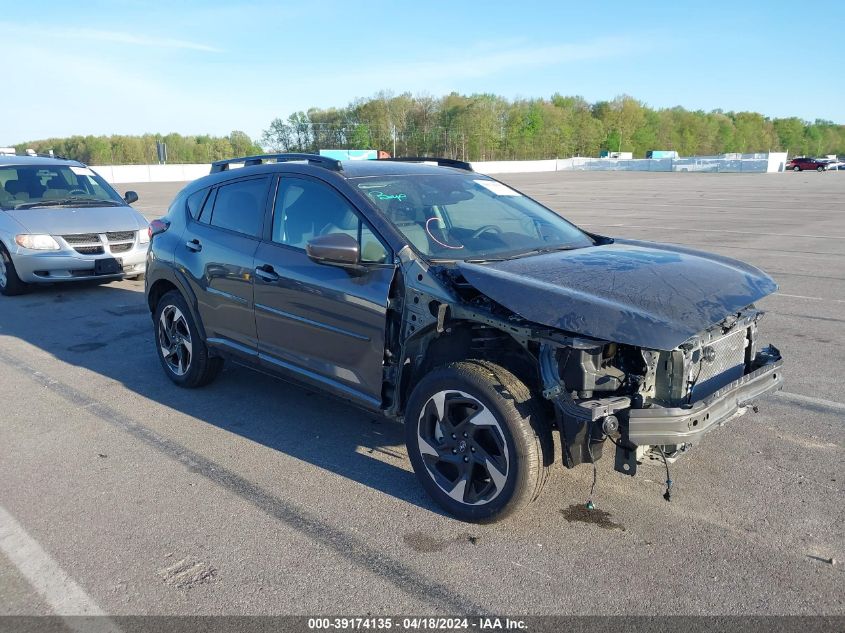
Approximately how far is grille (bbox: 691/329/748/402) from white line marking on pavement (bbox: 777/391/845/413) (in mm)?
1592

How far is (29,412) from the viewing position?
5242mm

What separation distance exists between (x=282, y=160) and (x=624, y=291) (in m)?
2.84

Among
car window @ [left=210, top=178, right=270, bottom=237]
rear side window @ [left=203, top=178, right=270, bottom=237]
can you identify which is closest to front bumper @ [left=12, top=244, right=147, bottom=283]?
rear side window @ [left=203, top=178, right=270, bottom=237]

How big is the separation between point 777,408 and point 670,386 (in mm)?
2170

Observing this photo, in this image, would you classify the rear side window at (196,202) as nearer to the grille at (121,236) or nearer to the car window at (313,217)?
the car window at (313,217)

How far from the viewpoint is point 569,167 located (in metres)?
76.2

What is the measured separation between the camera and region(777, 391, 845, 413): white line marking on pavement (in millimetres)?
4910

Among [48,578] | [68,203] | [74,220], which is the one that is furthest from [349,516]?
[68,203]

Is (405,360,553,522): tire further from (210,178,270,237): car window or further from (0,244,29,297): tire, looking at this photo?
(0,244,29,297): tire

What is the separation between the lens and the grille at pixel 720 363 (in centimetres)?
341

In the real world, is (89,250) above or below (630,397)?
below

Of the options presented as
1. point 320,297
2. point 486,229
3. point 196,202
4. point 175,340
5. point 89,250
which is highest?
point 196,202

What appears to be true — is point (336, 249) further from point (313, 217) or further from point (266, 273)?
point (266, 273)

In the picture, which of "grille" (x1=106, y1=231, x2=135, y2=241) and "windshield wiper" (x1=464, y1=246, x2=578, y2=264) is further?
"grille" (x1=106, y1=231, x2=135, y2=241)
